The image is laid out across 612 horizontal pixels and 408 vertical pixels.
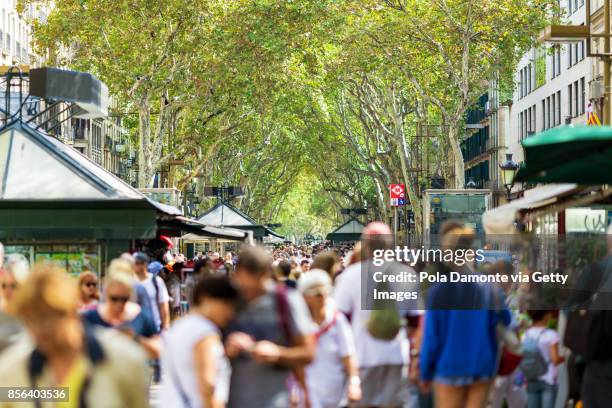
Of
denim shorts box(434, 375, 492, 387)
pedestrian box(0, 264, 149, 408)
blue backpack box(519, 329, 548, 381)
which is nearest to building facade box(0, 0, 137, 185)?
blue backpack box(519, 329, 548, 381)

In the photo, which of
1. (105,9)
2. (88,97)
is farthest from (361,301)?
(105,9)

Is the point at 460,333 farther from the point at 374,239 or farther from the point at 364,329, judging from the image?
the point at 374,239

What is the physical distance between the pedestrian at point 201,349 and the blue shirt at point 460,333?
2.36 metres

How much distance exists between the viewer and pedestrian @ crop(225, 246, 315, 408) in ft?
24.1

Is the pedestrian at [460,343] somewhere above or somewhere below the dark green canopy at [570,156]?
below

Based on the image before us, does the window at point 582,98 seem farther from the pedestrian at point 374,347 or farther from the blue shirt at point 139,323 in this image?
the blue shirt at point 139,323

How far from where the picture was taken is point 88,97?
70.0 feet

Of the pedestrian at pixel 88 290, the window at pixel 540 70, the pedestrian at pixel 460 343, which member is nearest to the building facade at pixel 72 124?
the window at pixel 540 70

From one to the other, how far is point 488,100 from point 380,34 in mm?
52639

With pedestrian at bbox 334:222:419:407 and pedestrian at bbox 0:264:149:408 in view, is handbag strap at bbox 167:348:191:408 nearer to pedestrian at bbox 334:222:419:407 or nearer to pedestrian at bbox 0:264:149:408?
pedestrian at bbox 0:264:149:408

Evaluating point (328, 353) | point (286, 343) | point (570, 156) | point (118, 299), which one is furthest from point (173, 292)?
point (286, 343)

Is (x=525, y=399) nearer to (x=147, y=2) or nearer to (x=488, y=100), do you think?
(x=147, y=2)

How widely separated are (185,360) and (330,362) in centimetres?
261

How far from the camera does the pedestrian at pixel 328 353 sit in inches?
378
